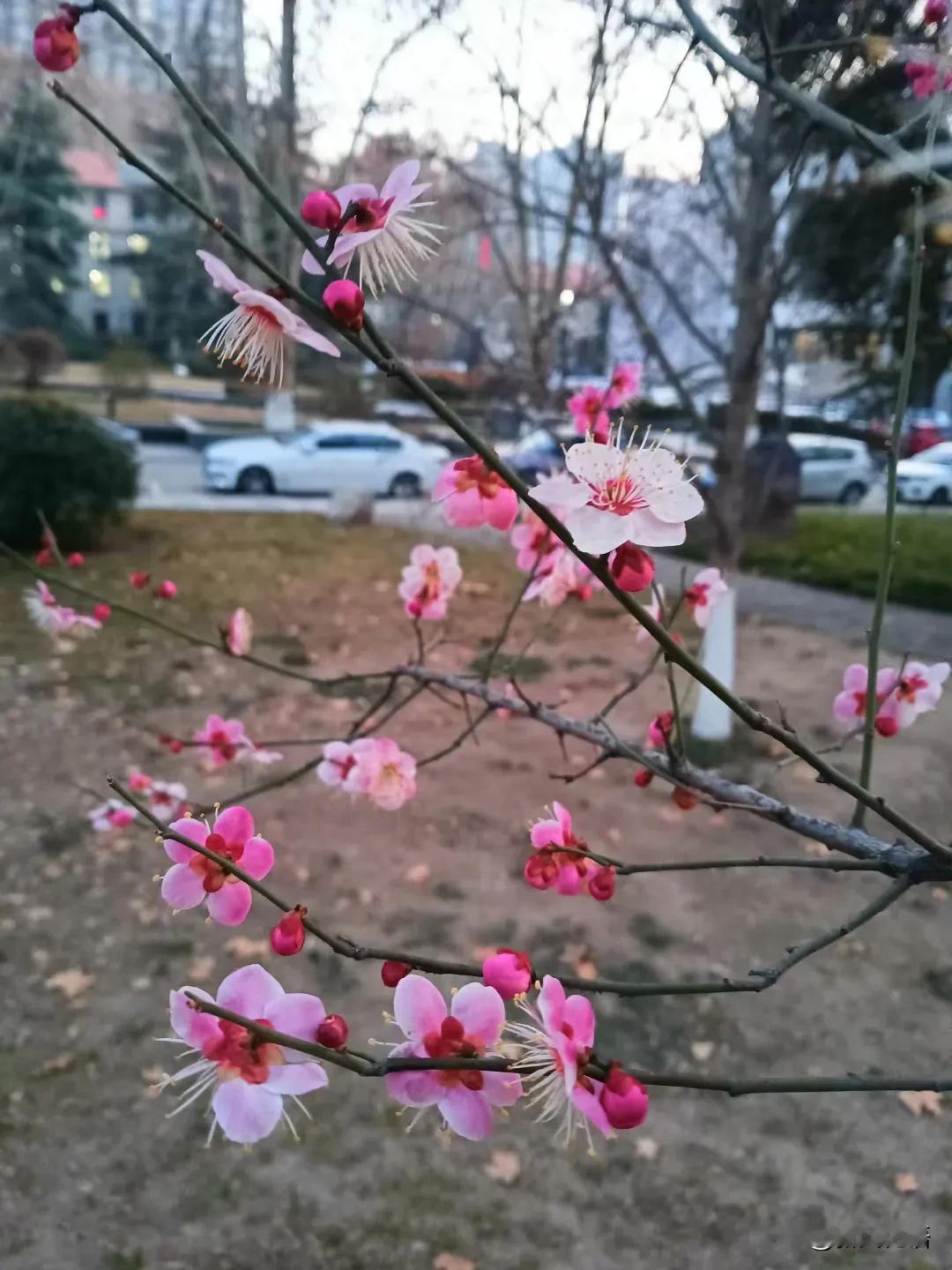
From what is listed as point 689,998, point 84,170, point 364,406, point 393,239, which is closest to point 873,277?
point 689,998

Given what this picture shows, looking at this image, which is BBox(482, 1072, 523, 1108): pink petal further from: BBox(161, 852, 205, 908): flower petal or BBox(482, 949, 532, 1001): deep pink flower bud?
BBox(161, 852, 205, 908): flower petal

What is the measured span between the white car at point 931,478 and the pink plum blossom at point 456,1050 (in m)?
15.9

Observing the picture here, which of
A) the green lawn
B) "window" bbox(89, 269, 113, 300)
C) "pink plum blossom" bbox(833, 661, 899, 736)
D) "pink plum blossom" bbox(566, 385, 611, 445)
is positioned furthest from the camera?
"window" bbox(89, 269, 113, 300)

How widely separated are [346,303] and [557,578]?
1119 millimetres

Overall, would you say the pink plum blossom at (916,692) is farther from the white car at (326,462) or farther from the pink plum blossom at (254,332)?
the white car at (326,462)

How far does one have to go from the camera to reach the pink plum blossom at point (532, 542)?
1661mm

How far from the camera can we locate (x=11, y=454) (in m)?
8.03

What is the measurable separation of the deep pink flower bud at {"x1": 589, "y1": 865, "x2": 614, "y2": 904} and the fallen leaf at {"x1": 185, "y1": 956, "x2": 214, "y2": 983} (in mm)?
2008

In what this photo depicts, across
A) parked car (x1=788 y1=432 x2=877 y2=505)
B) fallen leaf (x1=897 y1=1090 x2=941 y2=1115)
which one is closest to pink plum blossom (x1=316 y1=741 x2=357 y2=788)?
fallen leaf (x1=897 y1=1090 x2=941 y2=1115)

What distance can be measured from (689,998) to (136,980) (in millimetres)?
1616

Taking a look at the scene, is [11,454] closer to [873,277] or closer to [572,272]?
[572,272]

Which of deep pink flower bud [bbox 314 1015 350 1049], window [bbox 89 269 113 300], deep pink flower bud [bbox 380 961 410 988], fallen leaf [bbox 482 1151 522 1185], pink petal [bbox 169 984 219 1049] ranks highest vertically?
window [bbox 89 269 113 300]

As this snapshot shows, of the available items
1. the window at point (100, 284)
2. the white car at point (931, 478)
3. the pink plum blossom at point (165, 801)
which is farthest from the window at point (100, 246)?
the pink plum blossom at point (165, 801)

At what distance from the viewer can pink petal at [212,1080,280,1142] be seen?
766mm
